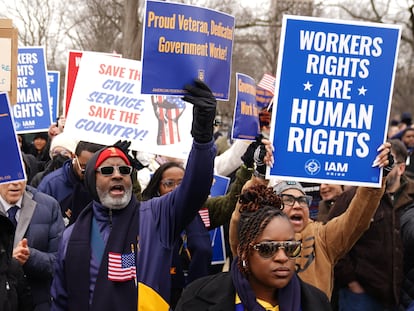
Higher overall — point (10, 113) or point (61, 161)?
point (10, 113)

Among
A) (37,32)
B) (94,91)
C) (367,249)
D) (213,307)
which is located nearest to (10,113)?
(94,91)

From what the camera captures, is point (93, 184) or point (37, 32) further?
point (37, 32)

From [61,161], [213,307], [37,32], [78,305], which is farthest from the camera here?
[37,32]

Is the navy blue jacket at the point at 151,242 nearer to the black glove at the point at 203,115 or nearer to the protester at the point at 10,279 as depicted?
the black glove at the point at 203,115

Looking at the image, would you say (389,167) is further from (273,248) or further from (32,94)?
(32,94)

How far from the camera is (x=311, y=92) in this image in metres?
4.16

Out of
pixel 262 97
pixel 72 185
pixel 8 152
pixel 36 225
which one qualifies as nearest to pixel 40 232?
pixel 36 225

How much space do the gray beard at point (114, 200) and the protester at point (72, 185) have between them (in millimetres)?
1676

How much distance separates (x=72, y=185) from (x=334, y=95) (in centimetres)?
264

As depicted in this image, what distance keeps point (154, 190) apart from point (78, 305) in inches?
63.5

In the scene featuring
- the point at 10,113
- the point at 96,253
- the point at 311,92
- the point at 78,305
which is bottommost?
the point at 78,305

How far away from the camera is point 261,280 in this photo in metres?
3.16

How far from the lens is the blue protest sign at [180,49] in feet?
14.0

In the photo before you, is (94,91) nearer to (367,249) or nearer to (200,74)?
(200,74)
